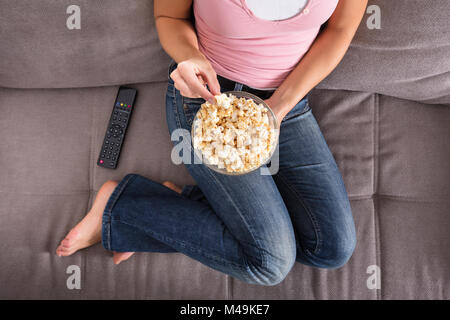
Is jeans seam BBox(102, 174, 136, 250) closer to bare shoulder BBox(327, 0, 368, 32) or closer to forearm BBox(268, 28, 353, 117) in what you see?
forearm BBox(268, 28, 353, 117)

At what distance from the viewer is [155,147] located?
1.10m

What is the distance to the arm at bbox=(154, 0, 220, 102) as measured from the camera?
2.38ft

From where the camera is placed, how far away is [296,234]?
1.03m

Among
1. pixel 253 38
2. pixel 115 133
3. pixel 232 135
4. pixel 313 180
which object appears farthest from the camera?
pixel 115 133

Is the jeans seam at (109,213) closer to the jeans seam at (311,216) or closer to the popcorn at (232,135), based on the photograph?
the popcorn at (232,135)

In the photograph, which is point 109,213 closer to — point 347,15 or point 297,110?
point 297,110

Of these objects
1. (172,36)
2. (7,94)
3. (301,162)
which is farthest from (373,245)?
(7,94)

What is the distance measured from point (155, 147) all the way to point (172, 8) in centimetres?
47

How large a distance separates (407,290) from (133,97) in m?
1.16

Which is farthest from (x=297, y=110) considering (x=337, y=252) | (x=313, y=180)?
(x=337, y=252)

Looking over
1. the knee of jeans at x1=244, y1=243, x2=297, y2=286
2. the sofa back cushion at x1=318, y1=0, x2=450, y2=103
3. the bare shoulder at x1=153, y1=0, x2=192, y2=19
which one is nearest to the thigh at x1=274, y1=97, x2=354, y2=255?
the knee of jeans at x1=244, y1=243, x2=297, y2=286

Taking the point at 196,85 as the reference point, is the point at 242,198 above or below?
below

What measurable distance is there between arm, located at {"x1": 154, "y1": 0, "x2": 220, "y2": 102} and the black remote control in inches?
13.2

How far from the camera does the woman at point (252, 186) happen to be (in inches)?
32.9
